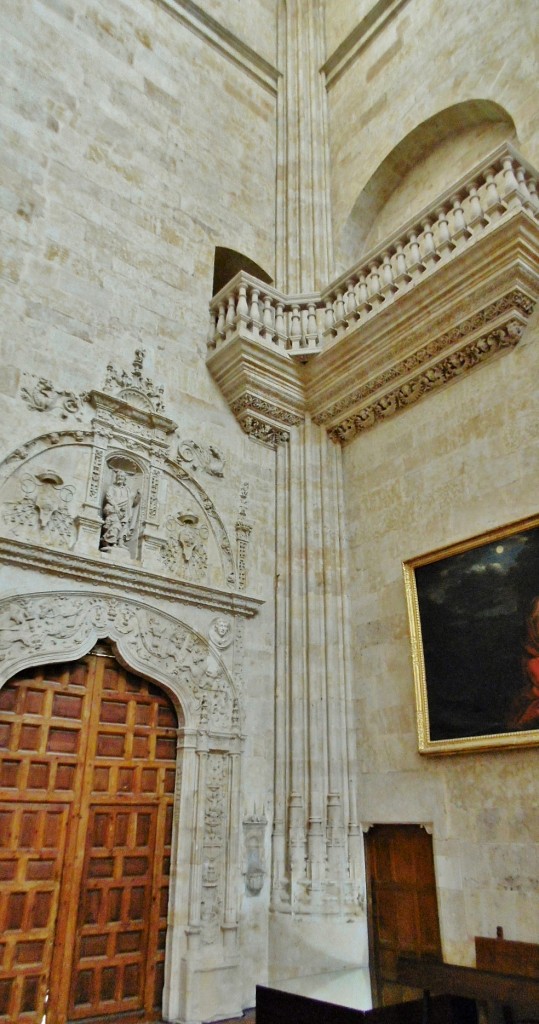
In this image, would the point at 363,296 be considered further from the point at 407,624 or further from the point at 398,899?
the point at 398,899

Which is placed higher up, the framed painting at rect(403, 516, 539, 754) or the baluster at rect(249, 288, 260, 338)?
the baluster at rect(249, 288, 260, 338)

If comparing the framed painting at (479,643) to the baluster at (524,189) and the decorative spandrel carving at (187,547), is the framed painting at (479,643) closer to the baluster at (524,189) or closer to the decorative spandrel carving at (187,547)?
the decorative spandrel carving at (187,547)

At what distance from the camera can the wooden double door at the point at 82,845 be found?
589 centimetres

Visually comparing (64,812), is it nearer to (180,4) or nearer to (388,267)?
(388,267)

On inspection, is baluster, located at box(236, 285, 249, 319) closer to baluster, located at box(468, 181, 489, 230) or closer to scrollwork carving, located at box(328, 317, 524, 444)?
scrollwork carving, located at box(328, 317, 524, 444)

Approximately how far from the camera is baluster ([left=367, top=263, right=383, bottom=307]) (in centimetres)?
825

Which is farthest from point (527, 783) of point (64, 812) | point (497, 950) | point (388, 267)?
point (388, 267)

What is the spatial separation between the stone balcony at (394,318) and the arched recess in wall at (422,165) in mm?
2109

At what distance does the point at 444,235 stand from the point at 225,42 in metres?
6.75

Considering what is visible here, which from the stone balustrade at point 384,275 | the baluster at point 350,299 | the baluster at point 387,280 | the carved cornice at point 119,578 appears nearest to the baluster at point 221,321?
the stone balustrade at point 384,275

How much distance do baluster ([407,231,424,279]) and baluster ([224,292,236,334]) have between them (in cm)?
219

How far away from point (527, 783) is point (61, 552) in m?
4.53

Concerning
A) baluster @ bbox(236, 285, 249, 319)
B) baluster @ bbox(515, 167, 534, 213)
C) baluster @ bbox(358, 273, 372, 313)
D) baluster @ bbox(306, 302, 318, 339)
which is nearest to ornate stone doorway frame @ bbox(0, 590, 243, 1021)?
baluster @ bbox(236, 285, 249, 319)

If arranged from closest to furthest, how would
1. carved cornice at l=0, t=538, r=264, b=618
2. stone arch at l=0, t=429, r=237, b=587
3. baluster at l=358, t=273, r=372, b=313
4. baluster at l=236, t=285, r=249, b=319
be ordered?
carved cornice at l=0, t=538, r=264, b=618
stone arch at l=0, t=429, r=237, b=587
baluster at l=358, t=273, r=372, b=313
baluster at l=236, t=285, r=249, b=319
